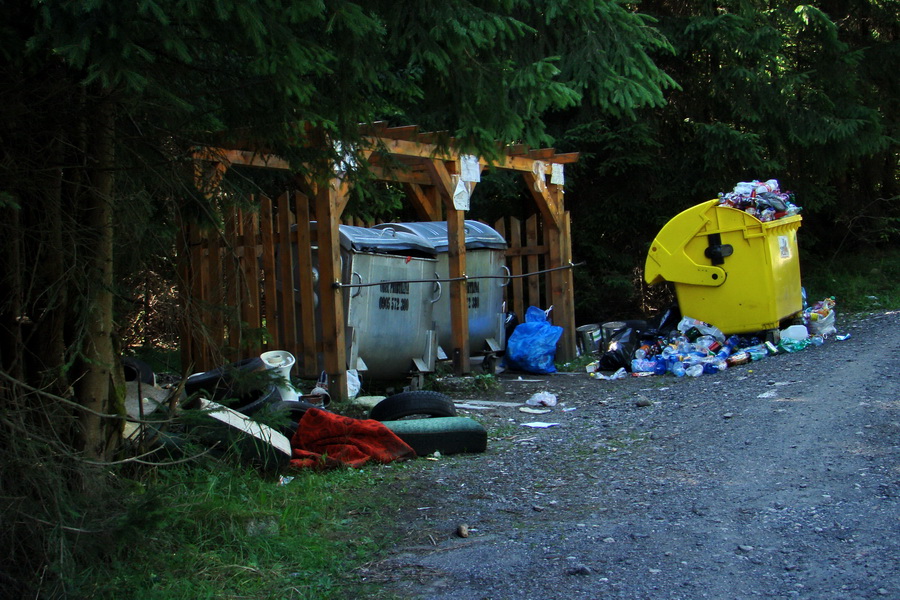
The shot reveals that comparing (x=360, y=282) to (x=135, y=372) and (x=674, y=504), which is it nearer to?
(x=135, y=372)

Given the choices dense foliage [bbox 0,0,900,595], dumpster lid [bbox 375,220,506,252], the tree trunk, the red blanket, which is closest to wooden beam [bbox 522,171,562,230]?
dumpster lid [bbox 375,220,506,252]

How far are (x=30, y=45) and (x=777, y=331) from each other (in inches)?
355

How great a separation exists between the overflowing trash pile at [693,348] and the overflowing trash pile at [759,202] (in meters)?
1.37

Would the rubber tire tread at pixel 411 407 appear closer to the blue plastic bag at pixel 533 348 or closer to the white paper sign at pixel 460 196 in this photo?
the white paper sign at pixel 460 196

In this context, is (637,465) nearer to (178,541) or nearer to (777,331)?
(178,541)

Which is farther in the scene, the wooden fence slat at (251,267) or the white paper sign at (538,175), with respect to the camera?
the white paper sign at (538,175)

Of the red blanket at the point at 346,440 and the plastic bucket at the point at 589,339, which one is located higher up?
the plastic bucket at the point at 589,339

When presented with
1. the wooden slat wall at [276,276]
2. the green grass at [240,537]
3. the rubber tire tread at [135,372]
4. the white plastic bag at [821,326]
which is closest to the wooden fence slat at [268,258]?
the wooden slat wall at [276,276]

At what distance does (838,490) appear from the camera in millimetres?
4188

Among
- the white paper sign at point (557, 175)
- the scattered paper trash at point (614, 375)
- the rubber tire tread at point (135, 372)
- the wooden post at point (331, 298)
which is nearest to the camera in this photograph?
the rubber tire tread at point (135, 372)

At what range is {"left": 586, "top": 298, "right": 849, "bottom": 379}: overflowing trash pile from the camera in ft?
30.7

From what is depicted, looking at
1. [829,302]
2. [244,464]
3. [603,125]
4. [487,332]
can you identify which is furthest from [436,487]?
[603,125]

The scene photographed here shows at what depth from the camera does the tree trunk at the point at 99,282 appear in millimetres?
3494

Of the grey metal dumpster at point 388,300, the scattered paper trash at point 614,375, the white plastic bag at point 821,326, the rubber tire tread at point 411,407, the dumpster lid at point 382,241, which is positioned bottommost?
the scattered paper trash at point 614,375
